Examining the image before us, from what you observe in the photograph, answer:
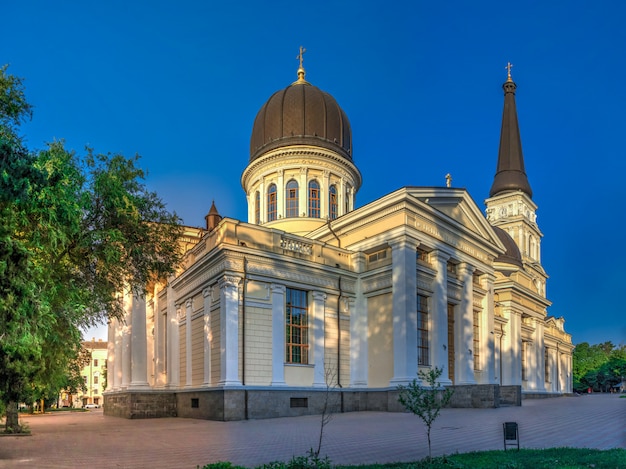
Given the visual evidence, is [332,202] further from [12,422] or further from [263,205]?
[12,422]

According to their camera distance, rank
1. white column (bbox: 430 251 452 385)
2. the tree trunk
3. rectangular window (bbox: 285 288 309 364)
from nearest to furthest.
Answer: the tree trunk < rectangular window (bbox: 285 288 309 364) < white column (bbox: 430 251 452 385)

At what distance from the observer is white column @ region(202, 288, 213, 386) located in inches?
964

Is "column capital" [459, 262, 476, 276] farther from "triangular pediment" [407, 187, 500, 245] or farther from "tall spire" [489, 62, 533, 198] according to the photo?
"tall spire" [489, 62, 533, 198]

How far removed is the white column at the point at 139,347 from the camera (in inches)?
1207

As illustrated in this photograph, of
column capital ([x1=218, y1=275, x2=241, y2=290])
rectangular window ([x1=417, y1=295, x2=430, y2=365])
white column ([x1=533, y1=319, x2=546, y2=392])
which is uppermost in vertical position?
column capital ([x1=218, y1=275, x2=241, y2=290])

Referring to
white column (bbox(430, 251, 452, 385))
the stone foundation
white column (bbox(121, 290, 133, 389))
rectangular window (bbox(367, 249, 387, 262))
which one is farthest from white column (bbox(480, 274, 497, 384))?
white column (bbox(121, 290, 133, 389))

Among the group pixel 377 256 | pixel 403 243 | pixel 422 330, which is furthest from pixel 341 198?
pixel 422 330

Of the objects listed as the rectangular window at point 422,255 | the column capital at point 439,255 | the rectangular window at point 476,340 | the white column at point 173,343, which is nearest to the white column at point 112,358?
the white column at point 173,343

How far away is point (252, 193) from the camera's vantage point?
40.2 m

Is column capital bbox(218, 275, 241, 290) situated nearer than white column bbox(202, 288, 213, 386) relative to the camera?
Yes

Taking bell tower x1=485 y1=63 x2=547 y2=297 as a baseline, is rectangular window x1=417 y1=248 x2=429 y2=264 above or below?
below

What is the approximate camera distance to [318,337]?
86.5 feet

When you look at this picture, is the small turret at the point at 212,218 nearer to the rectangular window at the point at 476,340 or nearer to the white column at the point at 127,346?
the white column at the point at 127,346

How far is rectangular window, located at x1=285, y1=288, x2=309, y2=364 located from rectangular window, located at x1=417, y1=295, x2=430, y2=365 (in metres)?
6.01
